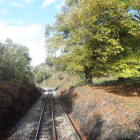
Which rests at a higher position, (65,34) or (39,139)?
(65,34)

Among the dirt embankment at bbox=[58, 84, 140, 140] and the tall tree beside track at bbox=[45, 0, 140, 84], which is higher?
the tall tree beside track at bbox=[45, 0, 140, 84]

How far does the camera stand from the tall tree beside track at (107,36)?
9.45 meters

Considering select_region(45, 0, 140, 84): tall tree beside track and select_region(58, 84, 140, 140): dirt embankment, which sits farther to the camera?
select_region(45, 0, 140, 84): tall tree beside track

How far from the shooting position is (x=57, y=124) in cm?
1004

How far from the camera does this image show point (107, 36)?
11.4m

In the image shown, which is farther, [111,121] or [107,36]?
[107,36]

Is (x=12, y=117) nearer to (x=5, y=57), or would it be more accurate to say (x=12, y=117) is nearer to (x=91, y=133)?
(x=91, y=133)

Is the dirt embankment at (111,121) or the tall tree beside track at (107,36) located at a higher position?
the tall tree beside track at (107,36)

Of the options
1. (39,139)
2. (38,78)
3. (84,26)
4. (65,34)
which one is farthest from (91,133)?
(38,78)

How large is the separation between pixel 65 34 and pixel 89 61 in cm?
779

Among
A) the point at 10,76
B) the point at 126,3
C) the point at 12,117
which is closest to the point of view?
the point at 126,3

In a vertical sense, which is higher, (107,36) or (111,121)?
(107,36)

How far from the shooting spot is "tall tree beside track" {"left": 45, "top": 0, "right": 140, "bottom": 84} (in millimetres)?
9445

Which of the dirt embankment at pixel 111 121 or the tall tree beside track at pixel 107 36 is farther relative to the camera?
the tall tree beside track at pixel 107 36
